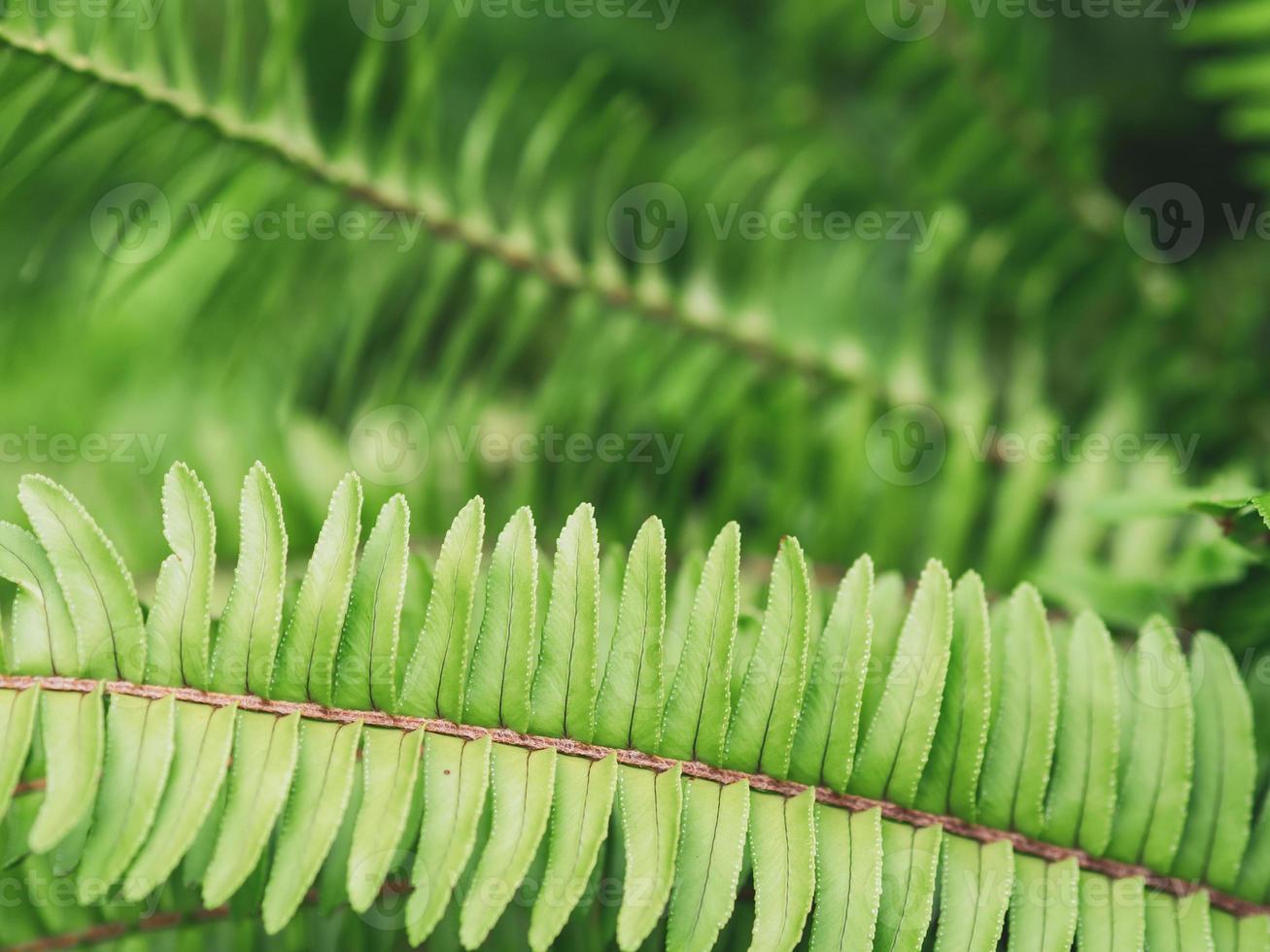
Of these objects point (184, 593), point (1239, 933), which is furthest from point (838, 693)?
point (184, 593)

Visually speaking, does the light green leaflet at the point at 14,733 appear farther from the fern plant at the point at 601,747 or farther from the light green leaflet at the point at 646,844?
the light green leaflet at the point at 646,844

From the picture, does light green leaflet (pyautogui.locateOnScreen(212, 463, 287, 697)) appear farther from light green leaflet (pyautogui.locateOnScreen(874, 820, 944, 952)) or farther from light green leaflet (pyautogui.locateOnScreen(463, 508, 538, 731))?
light green leaflet (pyautogui.locateOnScreen(874, 820, 944, 952))

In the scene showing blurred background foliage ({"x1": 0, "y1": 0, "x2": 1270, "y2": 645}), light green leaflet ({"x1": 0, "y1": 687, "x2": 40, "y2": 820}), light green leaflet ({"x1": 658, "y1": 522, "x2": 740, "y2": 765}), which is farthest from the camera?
blurred background foliage ({"x1": 0, "y1": 0, "x2": 1270, "y2": 645})

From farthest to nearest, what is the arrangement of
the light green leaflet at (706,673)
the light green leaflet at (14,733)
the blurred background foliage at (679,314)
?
the blurred background foliage at (679,314) < the light green leaflet at (706,673) < the light green leaflet at (14,733)

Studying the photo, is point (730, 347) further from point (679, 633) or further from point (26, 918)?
point (26, 918)

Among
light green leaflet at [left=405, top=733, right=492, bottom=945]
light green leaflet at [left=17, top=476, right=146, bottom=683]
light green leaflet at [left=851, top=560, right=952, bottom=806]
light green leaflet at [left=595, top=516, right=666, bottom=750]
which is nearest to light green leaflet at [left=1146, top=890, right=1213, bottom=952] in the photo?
light green leaflet at [left=851, top=560, right=952, bottom=806]

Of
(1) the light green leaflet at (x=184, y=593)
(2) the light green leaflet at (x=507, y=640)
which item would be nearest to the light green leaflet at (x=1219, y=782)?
(2) the light green leaflet at (x=507, y=640)
